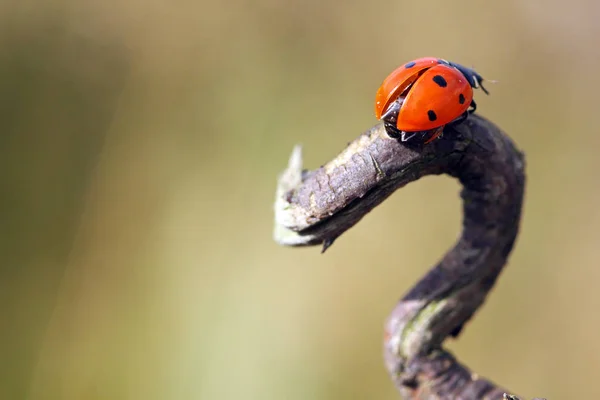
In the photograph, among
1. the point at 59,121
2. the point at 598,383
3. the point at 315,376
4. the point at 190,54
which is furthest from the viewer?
the point at 190,54

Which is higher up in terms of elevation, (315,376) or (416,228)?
(416,228)

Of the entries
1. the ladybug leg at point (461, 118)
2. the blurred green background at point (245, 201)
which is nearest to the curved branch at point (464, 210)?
Result: the ladybug leg at point (461, 118)

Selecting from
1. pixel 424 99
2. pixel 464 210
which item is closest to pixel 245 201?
pixel 464 210

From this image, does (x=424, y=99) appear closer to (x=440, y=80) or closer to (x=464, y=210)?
(x=440, y=80)

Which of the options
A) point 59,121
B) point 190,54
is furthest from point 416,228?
point 59,121

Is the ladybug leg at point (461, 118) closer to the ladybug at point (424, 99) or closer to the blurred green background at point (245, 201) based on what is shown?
the ladybug at point (424, 99)

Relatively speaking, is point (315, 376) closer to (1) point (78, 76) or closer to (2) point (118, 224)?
(2) point (118, 224)

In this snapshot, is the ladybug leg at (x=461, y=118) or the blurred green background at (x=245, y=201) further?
the blurred green background at (x=245, y=201)
